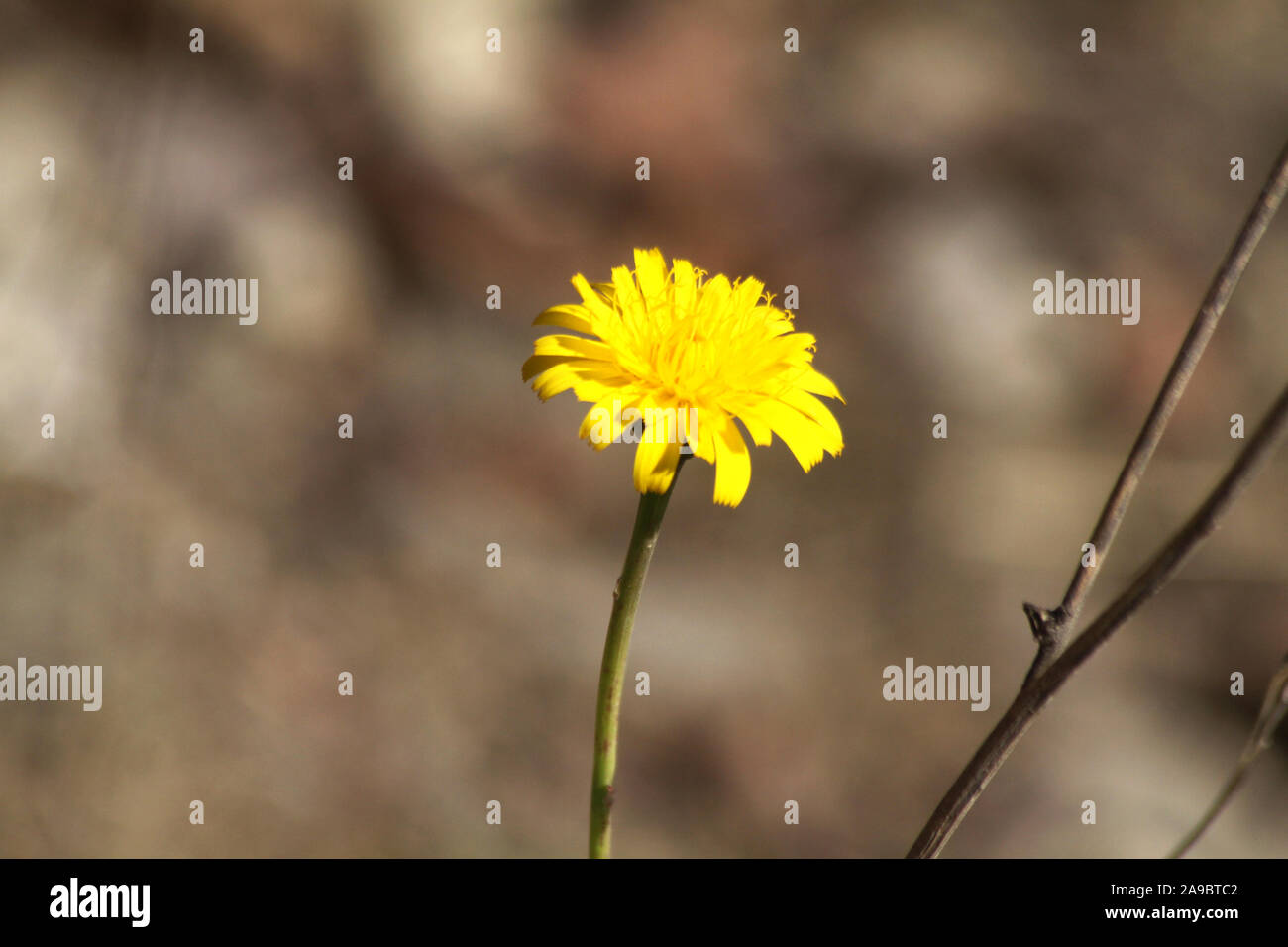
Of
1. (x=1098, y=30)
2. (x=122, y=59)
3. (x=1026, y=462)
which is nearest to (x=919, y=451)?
(x=1026, y=462)

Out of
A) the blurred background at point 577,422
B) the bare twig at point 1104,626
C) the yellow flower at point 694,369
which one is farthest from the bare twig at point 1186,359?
the blurred background at point 577,422

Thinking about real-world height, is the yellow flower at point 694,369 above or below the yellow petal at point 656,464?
above

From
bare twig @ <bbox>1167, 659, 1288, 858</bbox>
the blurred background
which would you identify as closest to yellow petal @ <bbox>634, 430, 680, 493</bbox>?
bare twig @ <bbox>1167, 659, 1288, 858</bbox>

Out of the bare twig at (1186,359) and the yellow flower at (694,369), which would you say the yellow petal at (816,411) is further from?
the bare twig at (1186,359)

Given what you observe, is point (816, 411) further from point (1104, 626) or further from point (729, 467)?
point (1104, 626)

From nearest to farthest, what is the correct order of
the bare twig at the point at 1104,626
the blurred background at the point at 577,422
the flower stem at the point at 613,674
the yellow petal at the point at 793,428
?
the bare twig at the point at 1104,626
the flower stem at the point at 613,674
the yellow petal at the point at 793,428
the blurred background at the point at 577,422

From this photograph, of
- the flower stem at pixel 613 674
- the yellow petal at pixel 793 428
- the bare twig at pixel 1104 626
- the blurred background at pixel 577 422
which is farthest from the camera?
the blurred background at pixel 577 422
